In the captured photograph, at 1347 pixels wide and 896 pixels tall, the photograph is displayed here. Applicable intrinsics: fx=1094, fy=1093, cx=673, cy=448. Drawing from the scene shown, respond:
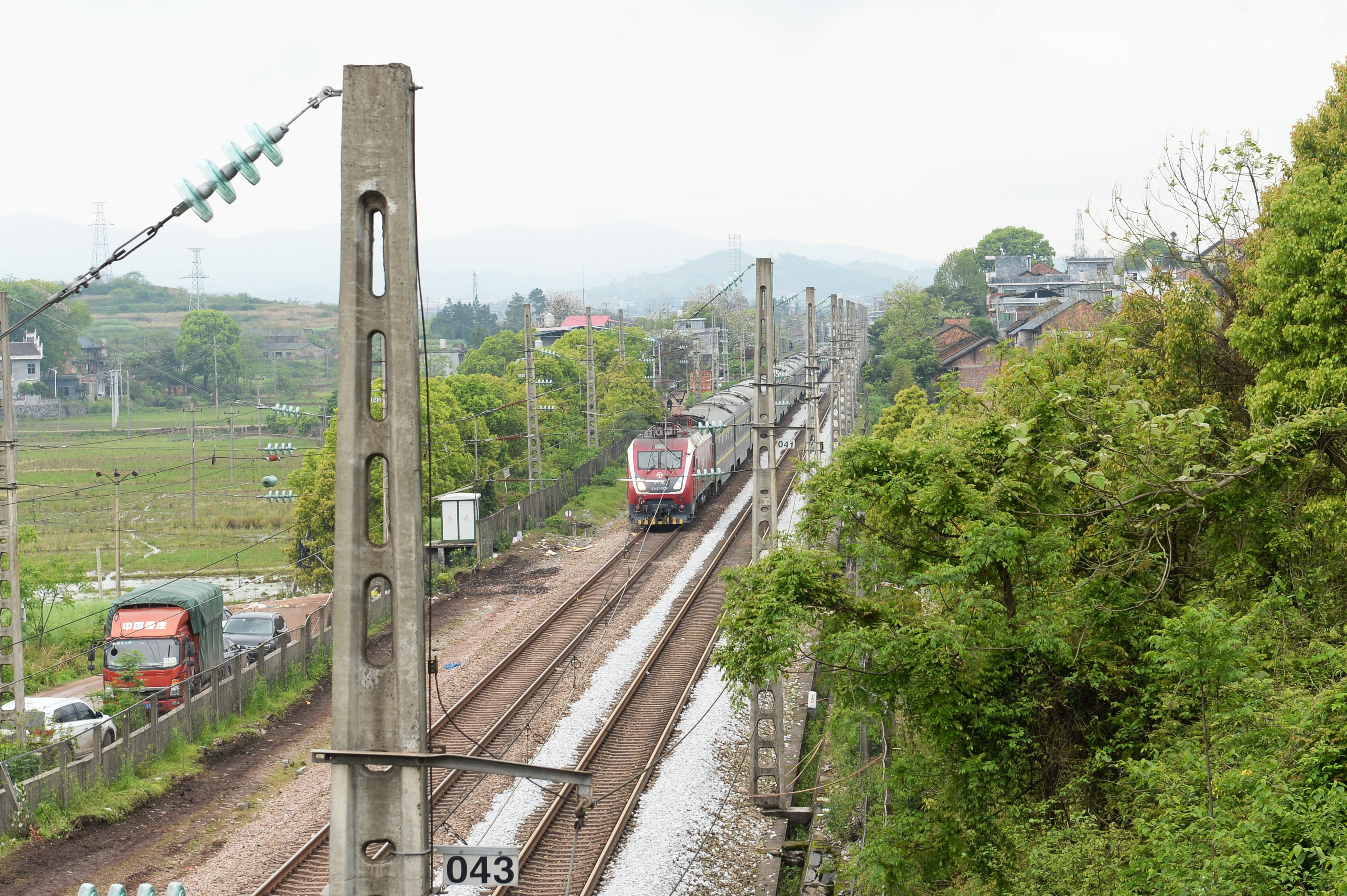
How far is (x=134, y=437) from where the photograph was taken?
8025 cm

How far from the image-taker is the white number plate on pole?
7.16m

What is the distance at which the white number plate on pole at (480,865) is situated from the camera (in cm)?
716

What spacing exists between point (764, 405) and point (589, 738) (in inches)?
269

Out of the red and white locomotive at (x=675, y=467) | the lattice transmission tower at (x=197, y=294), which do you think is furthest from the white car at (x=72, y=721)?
the lattice transmission tower at (x=197, y=294)

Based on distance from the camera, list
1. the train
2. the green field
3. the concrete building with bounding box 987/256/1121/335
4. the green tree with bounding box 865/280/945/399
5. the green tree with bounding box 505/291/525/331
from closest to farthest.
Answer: the train, the green field, the green tree with bounding box 865/280/945/399, the concrete building with bounding box 987/256/1121/335, the green tree with bounding box 505/291/525/331

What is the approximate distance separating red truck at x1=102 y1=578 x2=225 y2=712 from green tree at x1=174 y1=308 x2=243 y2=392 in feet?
298

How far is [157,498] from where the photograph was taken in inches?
2334

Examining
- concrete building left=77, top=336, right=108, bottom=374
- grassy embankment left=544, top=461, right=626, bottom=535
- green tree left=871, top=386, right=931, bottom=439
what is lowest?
grassy embankment left=544, top=461, right=626, bottom=535

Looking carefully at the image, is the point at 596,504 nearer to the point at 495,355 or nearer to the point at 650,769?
the point at 650,769

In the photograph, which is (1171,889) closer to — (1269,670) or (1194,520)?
(1269,670)

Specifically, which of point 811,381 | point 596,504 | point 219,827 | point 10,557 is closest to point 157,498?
point 596,504

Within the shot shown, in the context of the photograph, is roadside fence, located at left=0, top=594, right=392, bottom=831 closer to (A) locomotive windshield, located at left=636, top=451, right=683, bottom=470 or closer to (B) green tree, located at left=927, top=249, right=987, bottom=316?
(A) locomotive windshield, located at left=636, top=451, right=683, bottom=470

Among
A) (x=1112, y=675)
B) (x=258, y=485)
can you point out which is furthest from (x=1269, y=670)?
(x=258, y=485)

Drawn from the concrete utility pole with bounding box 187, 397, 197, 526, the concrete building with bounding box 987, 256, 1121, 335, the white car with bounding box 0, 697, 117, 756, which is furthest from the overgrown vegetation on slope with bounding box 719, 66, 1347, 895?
the concrete building with bounding box 987, 256, 1121, 335
